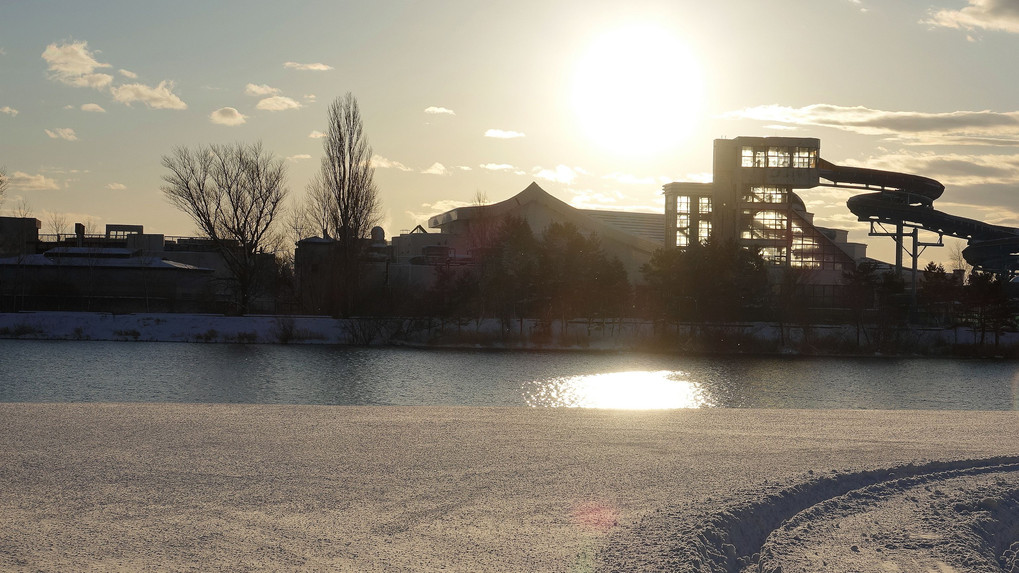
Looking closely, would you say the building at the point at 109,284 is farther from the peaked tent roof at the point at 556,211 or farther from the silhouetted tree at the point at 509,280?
the peaked tent roof at the point at 556,211

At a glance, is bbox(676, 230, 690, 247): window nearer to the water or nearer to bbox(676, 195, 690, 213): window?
bbox(676, 195, 690, 213): window

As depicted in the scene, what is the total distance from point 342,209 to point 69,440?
5511 centimetres

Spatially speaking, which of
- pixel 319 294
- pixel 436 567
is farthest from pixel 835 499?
pixel 319 294

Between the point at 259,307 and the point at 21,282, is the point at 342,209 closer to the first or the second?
the point at 259,307

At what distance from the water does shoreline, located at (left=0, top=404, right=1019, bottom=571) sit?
46.0 ft

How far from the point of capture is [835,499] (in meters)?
10.8

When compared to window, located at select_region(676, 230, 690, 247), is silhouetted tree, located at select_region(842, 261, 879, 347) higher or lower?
lower

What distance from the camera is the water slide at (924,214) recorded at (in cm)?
7931

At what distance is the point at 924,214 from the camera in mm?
79688

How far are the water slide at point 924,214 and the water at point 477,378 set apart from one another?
848 inches

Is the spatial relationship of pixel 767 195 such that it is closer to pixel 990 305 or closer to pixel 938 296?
pixel 938 296

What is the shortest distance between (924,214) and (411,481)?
7818 cm

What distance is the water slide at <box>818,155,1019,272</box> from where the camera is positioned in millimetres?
79312

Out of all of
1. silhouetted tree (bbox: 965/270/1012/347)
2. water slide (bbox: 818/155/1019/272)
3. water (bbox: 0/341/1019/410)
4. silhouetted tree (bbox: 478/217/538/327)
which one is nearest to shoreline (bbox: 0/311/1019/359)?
silhouetted tree (bbox: 965/270/1012/347)
